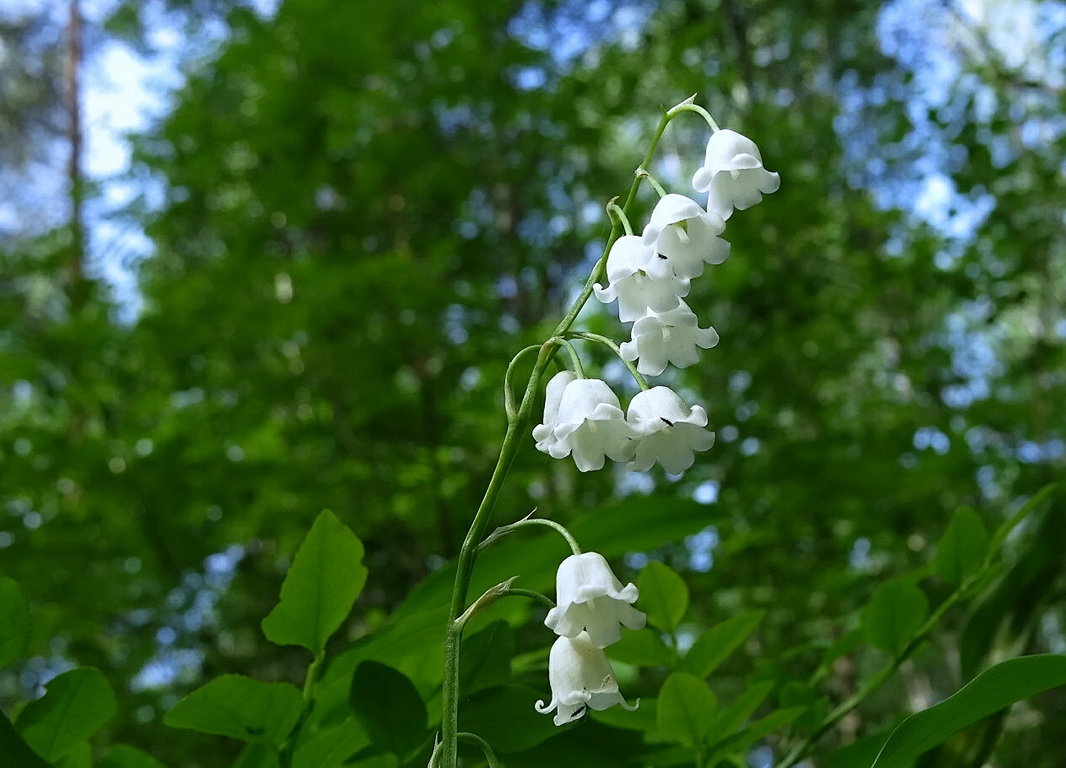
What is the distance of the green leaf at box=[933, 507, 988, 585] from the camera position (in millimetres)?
738

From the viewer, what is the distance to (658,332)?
24.7 inches

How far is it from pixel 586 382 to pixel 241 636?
3.71 metres

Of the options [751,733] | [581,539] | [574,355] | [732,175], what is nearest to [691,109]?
[732,175]

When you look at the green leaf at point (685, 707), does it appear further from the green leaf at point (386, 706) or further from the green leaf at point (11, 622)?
the green leaf at point (11, 622)

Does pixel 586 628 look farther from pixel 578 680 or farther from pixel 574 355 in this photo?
pixel 574 355

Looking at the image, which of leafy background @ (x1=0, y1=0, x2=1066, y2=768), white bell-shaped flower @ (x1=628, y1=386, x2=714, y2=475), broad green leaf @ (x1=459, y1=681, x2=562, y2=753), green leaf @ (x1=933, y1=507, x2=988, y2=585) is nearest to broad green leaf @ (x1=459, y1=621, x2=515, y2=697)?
broad green leaf @ (x1=459, y1=681, x2=562, y2=753)

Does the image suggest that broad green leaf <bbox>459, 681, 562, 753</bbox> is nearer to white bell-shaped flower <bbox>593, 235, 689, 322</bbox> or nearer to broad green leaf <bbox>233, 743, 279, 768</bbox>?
broad green leaf <bbox>233, 743, 279, 768</bbox>

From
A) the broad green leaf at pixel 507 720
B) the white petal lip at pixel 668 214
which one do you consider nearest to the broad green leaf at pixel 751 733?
the broad green leaf at pixel 507 720

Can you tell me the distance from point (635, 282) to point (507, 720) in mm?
279

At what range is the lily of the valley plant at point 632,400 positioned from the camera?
544mm

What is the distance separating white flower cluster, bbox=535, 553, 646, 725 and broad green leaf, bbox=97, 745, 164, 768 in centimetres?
26

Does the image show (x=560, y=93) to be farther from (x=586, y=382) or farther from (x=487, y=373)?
(x=586, y=382)

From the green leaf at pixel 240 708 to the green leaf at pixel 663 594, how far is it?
0.29 metres

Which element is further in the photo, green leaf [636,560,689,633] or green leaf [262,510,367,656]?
green leaf [636,560,689,633]
